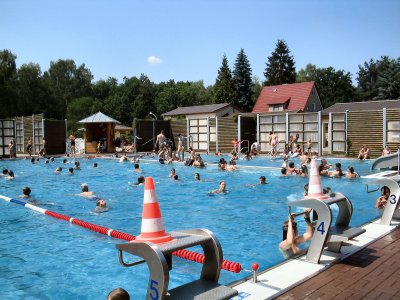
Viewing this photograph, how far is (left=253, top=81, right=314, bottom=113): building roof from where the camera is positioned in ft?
153

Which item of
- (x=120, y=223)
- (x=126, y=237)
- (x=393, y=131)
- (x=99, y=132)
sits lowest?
(x=120, y=223)

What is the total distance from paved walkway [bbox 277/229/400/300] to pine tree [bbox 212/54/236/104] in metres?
58.0

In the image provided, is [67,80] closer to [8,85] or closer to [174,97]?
[174,97]

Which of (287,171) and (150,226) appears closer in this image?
(150,226)

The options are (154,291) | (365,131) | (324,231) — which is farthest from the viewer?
(365,131)

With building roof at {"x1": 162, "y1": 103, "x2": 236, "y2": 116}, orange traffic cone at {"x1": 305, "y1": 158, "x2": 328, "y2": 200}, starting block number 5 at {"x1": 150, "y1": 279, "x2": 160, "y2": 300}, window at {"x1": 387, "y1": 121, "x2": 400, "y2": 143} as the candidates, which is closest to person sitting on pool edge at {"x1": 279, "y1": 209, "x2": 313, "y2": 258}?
orange traffic cone at {"x1": 305, "y1": 158, "x2": 328, "y2": 200}

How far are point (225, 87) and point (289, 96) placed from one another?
17595 millimetres

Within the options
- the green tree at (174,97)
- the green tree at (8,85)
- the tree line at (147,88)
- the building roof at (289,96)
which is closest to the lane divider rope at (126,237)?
the building roof at (289,96)

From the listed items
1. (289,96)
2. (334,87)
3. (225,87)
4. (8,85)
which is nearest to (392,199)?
(289,96)

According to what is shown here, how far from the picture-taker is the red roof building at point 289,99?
46.5 metres

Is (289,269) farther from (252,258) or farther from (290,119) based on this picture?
(290,119)

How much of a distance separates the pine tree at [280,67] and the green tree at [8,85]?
4059 centimetres

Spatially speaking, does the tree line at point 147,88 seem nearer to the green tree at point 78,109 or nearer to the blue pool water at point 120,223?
the green tree at point 78,109

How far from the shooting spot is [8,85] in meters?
56.1
